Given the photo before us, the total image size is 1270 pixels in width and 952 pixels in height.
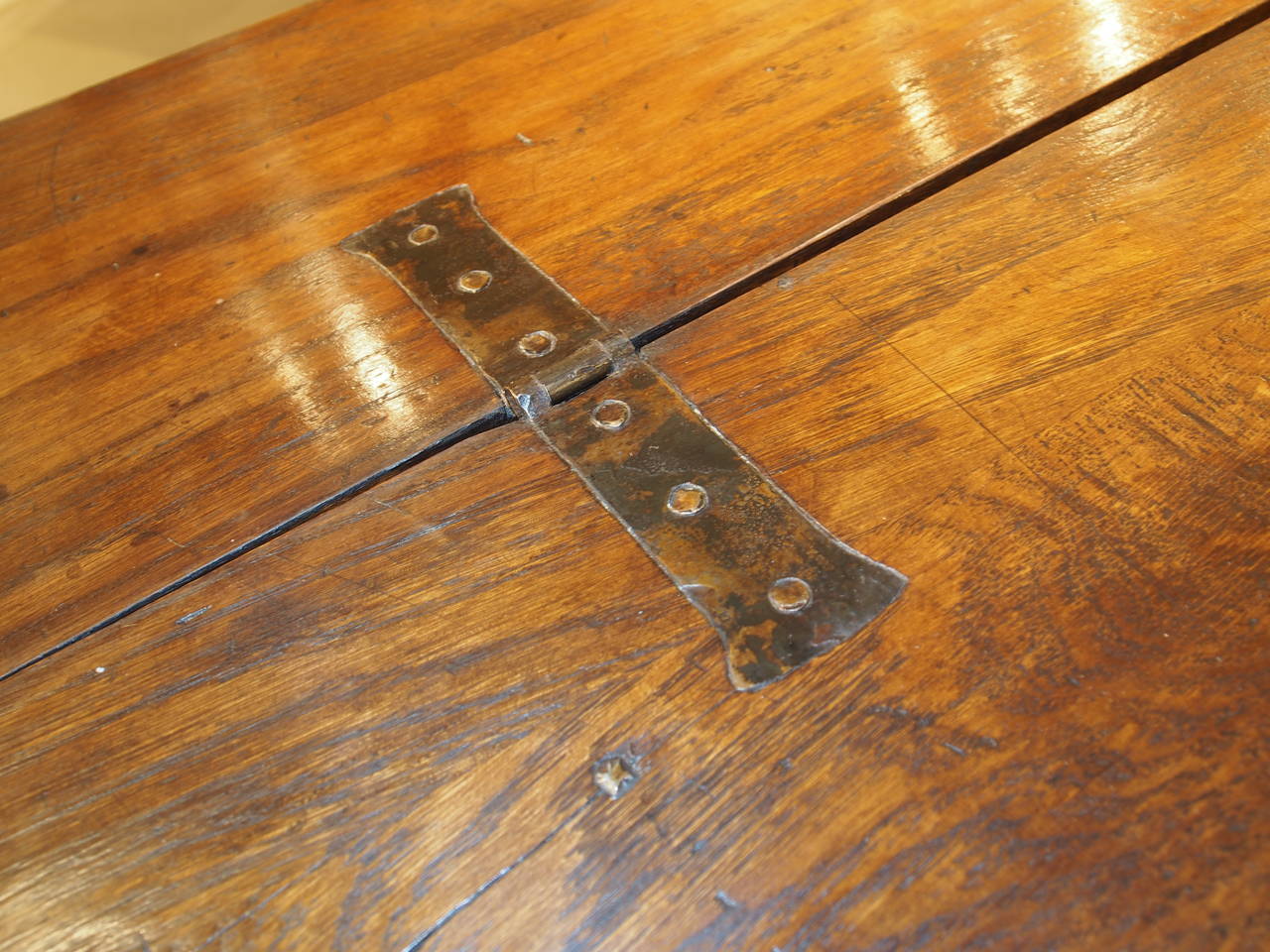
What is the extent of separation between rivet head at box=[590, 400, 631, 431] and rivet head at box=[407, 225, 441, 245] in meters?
0.24

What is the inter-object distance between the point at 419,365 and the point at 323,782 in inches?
12.3

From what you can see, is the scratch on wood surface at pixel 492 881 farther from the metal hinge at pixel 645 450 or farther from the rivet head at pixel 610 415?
the rivet head at pixel 610 415

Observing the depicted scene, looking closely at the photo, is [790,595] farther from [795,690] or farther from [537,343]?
[537,343]

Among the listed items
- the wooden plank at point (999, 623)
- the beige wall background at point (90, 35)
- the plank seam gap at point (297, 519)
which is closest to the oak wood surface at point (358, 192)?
the plank seam gap at point (297, 519)

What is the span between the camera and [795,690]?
0.55m

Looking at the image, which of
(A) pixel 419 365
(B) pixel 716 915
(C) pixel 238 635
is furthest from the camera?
(A) pixel 419 365

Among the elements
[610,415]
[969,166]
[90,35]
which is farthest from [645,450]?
[90,35]

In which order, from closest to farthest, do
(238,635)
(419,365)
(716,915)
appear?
(716,915) → (238,635) → (419,365)

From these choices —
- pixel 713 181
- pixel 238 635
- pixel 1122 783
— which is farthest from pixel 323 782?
pixel 713 181

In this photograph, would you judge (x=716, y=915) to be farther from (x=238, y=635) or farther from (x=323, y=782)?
(x=238, y=635)

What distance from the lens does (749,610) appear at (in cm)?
58

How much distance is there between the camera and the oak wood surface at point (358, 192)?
694mm

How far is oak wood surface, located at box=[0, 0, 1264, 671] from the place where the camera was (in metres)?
0.69

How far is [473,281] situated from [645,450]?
0.23 meters
